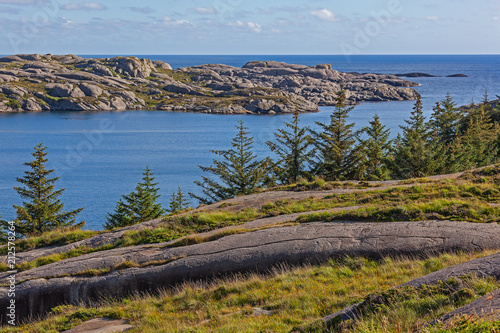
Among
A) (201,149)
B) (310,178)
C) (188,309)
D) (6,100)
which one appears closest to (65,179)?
(201,149)

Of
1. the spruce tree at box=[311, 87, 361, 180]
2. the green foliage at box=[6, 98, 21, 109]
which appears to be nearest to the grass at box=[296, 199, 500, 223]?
the spruce tree at box=[311, 87, 361, 180]

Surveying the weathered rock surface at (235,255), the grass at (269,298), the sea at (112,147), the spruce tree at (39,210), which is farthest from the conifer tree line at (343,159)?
the grass at (269,298)

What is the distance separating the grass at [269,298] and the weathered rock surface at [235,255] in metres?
0.58

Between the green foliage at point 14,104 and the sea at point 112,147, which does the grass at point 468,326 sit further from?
the green foliage at point 14,104

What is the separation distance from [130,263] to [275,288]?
6.28 m

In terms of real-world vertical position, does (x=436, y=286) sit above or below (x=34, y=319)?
above

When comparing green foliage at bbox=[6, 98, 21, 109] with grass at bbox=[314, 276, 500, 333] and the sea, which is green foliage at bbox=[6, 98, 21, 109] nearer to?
the sea

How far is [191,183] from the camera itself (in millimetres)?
67312

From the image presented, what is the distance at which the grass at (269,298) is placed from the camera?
31.0 ft

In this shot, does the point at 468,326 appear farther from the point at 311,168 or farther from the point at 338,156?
the point at 311,168

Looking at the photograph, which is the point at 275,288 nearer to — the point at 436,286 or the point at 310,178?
the point at 436,286

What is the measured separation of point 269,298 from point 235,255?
384 centimetres

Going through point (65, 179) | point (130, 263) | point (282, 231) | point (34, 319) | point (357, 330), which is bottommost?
point (65, 179)

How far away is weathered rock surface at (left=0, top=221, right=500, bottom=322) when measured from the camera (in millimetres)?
14008
